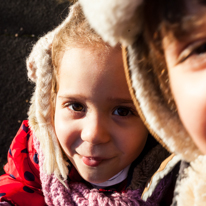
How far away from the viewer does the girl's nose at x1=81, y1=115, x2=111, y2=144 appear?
833 mm

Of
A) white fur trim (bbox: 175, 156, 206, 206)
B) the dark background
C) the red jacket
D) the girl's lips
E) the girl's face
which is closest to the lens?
white fur trim (bbox: 175, 156, 206, 206)

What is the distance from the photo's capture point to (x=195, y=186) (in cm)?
65

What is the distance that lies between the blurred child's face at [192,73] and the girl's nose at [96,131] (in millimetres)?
310

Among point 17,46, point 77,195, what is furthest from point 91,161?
point 17,46

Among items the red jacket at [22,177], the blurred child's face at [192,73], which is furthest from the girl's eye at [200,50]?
the red jacket at [22,177]

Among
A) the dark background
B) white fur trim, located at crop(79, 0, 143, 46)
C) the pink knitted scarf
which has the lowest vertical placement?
the pink knitted scarf

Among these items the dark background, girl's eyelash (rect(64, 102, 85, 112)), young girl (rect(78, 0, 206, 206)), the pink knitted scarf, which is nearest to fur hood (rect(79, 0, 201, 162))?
young girl (rect(78, 0, 206, 206))

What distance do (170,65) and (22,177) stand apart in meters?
0.92

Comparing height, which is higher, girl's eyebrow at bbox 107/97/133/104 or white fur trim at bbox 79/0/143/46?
white fur trim at bbox 79/0/143/46

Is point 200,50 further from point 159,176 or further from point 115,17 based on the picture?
point 159,176

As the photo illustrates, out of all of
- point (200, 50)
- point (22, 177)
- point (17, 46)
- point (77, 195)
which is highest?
point (17, 46)

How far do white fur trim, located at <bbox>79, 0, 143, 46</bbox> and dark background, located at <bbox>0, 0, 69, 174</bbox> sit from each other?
121 cm

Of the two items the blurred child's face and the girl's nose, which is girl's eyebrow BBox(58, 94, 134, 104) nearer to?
the girl's nose

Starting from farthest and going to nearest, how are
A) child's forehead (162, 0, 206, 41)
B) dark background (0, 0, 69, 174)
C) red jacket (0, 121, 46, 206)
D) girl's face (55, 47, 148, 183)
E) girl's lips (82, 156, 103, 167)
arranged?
dark background (0, 0, 69, 174) < red jacket (0, 121, 46, 206) < girl's lips (82, 156, 103, 167) < girl's face (55, 47, 148, 183) < child's forehead (162, 0, 206, 41)
